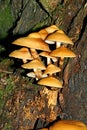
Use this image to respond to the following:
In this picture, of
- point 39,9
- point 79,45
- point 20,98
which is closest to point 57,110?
point 20,98

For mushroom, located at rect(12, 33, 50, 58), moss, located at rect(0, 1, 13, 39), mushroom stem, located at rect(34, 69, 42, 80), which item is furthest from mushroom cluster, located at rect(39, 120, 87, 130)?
moss, located at rect(0, 1, 13, 39)

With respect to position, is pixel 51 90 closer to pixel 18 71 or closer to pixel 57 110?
pixel 57 110

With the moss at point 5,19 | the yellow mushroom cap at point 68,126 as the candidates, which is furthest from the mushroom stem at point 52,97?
the moss at point 5,19

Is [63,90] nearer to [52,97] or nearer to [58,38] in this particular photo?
[52,97]

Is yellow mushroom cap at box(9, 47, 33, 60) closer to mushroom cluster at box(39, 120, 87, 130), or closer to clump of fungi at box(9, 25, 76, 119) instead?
clump of fungi at box(9, 25, 76, 119)

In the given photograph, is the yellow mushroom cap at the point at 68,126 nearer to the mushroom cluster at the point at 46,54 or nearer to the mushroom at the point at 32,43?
the mushroom cluster at the point at 46,54
